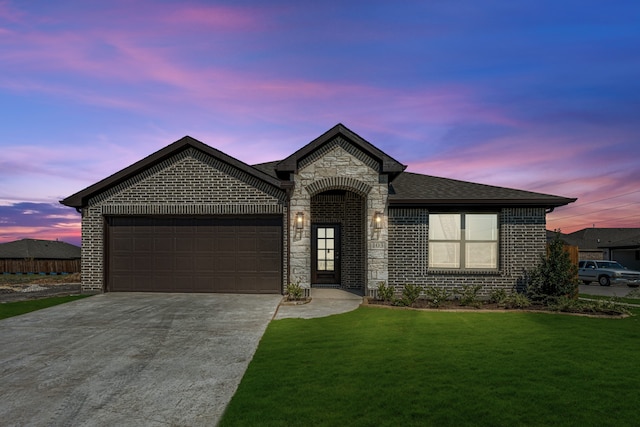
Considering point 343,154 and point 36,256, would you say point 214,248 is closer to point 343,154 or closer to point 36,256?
point 343,154

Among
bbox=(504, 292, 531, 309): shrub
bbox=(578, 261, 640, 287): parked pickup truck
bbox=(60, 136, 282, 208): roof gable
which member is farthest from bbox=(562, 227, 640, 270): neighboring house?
bbox=(60, 136, 282, 208): roof gable

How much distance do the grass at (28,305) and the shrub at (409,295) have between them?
10250 millimetres

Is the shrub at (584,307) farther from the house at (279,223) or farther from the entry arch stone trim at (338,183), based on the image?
the entry arch stone trim at (338,183)

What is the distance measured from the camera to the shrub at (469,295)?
1118cm

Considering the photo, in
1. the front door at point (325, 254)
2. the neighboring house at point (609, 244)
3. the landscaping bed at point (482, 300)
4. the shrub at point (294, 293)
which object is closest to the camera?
the landscaping bed at point (482, 300)

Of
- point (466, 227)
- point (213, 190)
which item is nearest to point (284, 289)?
point (213, 190)

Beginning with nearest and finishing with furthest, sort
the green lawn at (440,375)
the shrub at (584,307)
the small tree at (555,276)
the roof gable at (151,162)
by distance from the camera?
the green lawn at (440,375) < the shrub at (584,307) < the small tree at (555,276) < the roof gable at (151,162)

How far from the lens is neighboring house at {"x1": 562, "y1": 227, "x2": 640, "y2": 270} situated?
1405 inches

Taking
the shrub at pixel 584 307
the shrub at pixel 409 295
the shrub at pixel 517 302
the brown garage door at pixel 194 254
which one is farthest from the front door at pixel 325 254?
the shrub at pixel 584 307

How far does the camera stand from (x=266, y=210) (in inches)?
506

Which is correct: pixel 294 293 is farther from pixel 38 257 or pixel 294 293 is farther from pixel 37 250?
pixel 37 250

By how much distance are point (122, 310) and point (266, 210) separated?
16.7 feet

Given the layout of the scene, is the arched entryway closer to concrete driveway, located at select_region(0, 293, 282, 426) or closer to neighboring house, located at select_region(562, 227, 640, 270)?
concrete driveway, located at select_region(0, 293, 282, 426)

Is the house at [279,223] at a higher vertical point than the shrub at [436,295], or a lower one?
higher
